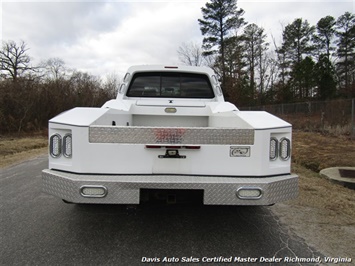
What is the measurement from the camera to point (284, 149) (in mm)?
2799

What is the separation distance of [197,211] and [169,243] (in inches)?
36.8

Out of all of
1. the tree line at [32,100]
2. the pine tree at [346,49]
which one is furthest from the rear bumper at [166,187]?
the pine tree at [346,49]

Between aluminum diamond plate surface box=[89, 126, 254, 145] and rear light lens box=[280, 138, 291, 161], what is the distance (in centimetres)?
36

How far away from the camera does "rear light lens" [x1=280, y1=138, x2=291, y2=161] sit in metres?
2.79

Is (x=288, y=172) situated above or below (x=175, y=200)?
above

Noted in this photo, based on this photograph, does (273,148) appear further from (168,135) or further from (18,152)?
(18,152)

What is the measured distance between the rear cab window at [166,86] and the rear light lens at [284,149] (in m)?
2.55

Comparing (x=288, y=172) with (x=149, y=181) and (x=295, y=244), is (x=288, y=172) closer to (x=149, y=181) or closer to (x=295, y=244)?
(x=295, y=244)

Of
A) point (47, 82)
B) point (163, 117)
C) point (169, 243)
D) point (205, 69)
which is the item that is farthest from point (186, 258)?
point (47, 82)

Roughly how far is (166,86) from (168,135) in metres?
2.68

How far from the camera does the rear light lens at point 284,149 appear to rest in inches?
110

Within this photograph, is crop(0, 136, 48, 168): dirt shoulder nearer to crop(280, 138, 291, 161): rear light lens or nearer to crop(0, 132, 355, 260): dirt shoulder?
crop(0, 132, 355, 260): dirt shoulder

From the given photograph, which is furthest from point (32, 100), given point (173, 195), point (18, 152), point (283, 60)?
point (283, 60)

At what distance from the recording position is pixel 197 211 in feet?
12.5
